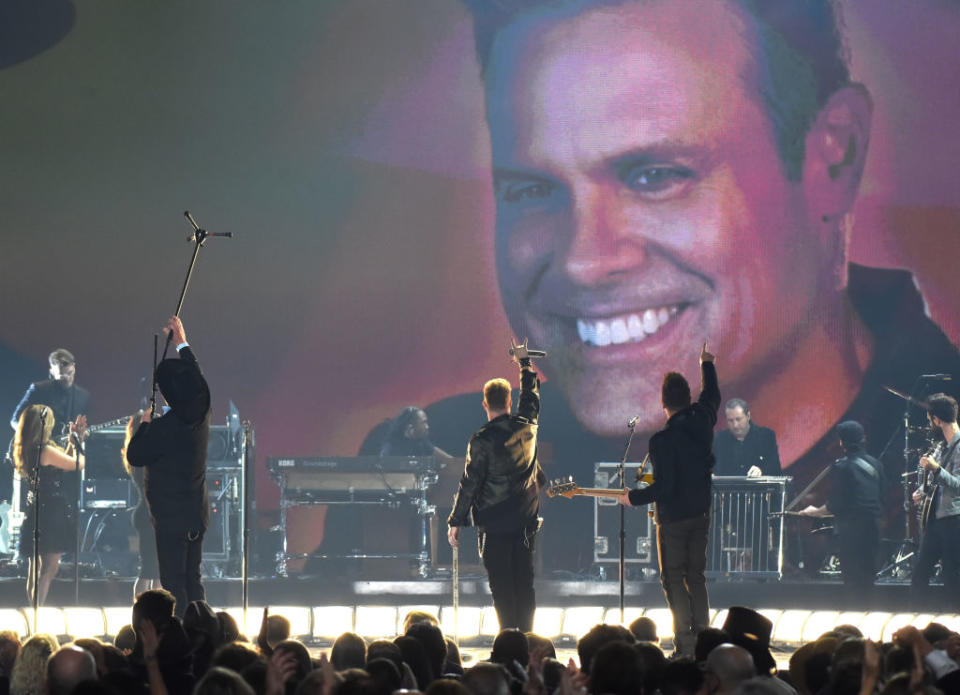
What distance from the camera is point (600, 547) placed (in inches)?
448

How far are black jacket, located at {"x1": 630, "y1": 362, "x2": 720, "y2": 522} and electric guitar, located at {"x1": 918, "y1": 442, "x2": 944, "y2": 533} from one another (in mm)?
3653

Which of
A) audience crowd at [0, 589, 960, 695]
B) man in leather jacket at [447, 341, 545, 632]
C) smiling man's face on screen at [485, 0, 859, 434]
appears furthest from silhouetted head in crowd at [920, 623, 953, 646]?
smiling man's face on screen at [485, 0, 859, 434]

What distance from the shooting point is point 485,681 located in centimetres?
397

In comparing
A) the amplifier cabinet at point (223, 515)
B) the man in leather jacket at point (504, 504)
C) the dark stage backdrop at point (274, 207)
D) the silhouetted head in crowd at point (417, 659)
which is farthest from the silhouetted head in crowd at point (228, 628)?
the dark stage backdrop at point (274, 207)

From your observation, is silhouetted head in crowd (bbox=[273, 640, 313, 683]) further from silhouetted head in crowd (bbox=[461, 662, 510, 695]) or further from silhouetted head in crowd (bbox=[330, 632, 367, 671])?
silhouetted head in crowd (bbox=[461, 662, 510, 695])

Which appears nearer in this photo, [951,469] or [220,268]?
[951,469]

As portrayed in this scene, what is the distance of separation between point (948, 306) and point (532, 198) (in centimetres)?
362

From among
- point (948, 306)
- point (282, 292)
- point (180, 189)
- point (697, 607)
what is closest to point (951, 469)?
point (948, 306)

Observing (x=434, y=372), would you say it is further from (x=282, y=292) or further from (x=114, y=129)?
(x=114, y=129)

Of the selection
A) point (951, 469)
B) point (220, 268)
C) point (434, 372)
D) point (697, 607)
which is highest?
point (220, 268)

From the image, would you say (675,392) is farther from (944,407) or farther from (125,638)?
(944,407)

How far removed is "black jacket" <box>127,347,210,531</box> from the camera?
6727mm

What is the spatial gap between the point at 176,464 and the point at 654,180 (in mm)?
6381

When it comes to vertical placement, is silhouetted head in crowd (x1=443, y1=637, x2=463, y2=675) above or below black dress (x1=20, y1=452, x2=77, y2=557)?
below
